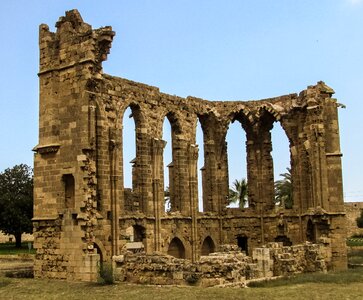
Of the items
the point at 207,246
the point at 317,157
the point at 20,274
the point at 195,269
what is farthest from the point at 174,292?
the point at 207,246

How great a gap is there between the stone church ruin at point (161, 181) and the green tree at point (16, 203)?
2004 cm

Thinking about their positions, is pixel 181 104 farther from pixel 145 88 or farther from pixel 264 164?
pixel 264 164

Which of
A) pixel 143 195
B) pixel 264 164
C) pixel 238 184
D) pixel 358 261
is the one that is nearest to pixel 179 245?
pixel 143 195

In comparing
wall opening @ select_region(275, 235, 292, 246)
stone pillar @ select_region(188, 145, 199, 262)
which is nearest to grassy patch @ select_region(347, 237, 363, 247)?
wall opening @ select_region(275, 235, 292, 246)

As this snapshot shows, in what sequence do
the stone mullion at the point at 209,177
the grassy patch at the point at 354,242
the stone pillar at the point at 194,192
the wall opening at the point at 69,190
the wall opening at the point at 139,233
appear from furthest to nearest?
the grassy patch at the point at 354,242
the stone mullion at the point at 209,177
the stone pillar at the point at 194,192
the wall opening at the point at 139,233
the wall opening at the point at 69,190

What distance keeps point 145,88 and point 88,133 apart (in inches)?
216

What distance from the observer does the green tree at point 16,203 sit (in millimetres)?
43500

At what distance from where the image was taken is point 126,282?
1631cm

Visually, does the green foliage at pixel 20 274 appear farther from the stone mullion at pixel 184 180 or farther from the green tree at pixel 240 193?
the green tree at pixel 240 193

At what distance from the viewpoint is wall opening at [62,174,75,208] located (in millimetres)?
18469

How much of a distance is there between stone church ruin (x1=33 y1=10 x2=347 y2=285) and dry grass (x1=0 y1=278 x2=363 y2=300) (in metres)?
1.22

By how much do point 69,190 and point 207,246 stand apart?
9068 mm

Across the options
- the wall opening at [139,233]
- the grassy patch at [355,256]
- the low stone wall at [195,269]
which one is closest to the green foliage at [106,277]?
the low stone wall at [195,269]

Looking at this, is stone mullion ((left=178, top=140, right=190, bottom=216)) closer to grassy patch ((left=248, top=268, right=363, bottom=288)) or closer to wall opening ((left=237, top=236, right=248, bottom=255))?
wall opening ((left=237, top=236, right=248, bottom=255))
